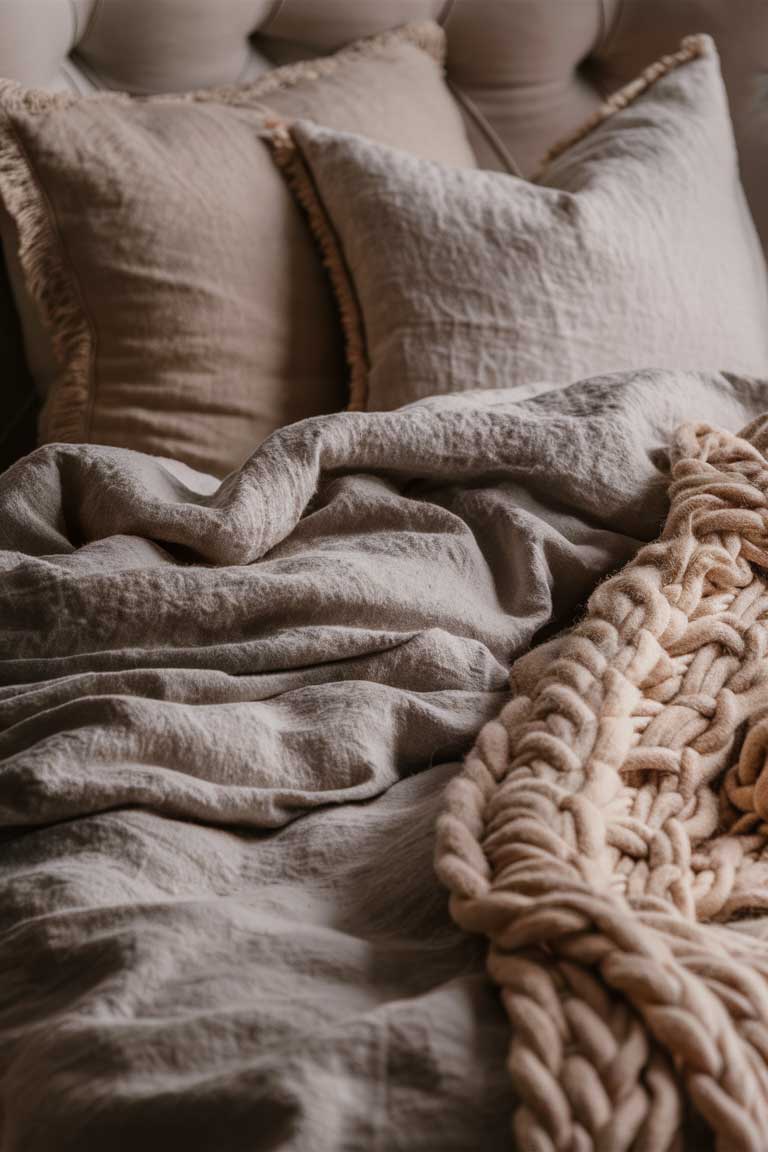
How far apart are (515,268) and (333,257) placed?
0.58ft

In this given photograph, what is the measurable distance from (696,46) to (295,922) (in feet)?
3.71

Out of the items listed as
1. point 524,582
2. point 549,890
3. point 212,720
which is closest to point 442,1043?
point 549,890

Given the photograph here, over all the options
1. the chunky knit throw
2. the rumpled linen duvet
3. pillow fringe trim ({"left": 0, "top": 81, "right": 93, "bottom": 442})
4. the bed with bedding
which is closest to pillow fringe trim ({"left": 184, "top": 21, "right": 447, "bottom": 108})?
the bed with bedding

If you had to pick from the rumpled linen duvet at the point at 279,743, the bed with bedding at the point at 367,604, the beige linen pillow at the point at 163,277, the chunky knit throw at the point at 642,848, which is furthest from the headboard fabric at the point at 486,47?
the chunky knit throw at the point at 642,848

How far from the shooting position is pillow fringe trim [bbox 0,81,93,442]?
0.97 metres

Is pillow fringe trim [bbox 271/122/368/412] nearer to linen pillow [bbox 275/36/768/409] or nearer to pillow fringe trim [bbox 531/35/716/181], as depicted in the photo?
linen pillow [bbox 275/36/768/409]

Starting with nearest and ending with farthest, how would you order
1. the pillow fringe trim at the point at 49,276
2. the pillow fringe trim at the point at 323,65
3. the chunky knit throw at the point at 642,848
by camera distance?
the chunky knit throw at the point at 642,848 < the pillow fringe trim at the point at 49,276 < the pillow fringe trim at the point at 323,65

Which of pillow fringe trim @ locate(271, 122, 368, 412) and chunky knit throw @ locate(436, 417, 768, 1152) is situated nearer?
chunky knit throw @ locate(436, 417, 768, 1152)

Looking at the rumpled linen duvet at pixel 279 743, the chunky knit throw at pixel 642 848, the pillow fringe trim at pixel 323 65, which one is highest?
the pillow fringe trim at pixel 323 65

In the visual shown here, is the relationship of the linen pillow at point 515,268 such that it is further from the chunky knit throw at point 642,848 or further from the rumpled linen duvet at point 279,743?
the chunky knit throw at point 642,848

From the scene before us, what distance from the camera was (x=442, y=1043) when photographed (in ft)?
1.10

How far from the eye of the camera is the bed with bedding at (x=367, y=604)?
34 cm

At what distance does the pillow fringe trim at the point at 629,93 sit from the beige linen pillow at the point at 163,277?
0.32 m

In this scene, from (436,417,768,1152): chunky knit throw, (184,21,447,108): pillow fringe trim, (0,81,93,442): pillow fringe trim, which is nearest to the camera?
(436,417,768,1152): chunky knit throw
